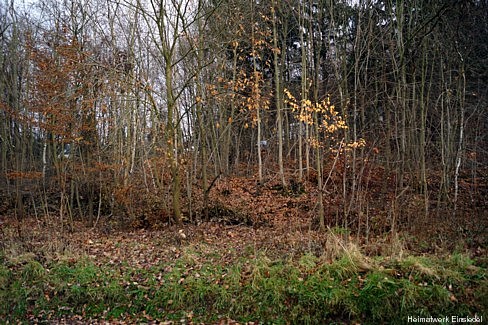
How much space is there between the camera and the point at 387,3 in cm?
1356

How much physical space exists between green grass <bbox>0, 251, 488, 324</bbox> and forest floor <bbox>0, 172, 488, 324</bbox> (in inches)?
0.6

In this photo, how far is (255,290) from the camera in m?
5.76

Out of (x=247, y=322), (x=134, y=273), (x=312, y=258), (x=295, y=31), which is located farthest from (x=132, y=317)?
(x=295, y=31)

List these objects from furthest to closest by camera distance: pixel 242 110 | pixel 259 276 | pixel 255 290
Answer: pixel 242 110
pixel 259 276
pixel 255 290

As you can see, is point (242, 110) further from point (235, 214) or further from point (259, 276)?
point (259, 276)

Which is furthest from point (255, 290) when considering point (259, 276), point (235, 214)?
point (235, 214)

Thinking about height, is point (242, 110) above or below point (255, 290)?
above

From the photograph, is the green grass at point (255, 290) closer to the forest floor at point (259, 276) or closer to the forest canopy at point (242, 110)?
the forest floor at point (259, 276)

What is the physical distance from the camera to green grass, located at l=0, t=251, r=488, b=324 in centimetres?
512

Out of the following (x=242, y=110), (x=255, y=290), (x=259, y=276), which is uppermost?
(x=242, y=110)

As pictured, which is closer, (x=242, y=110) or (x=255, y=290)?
(x=255, y=290)

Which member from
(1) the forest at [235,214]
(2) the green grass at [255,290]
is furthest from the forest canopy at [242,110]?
(2) the green grass at [255,290]

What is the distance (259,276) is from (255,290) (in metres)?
0.26

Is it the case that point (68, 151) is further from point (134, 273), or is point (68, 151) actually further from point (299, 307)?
point (299, 307)
